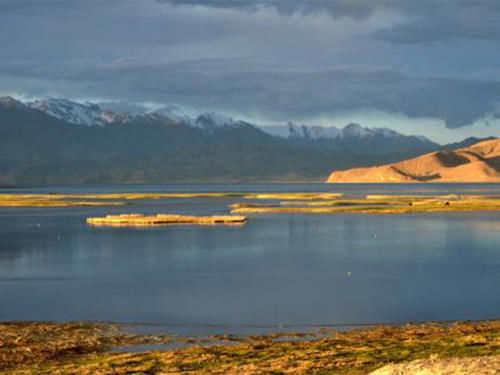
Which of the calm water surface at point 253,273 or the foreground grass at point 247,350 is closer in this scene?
the foreground grass at point 247,350

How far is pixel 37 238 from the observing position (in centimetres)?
8219

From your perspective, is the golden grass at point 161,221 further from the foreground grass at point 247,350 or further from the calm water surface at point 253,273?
the foreground grass at point 247,350

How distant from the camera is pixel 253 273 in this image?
52.8 metres

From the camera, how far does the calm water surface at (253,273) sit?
37.5m

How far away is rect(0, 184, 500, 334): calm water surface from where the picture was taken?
37531 millimetres

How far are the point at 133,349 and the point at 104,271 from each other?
26441 mm

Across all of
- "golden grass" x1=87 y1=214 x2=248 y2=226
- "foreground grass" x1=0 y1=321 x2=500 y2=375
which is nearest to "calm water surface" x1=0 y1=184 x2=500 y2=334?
"foreground grass" x1=0 y1=321 x2=500 y2=375

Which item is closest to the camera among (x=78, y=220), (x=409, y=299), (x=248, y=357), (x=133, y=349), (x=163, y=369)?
(x=163, y=369)

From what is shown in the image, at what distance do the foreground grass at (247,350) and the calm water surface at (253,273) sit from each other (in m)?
3.65

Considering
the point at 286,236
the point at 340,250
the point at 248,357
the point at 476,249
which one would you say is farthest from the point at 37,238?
the point at 248,357

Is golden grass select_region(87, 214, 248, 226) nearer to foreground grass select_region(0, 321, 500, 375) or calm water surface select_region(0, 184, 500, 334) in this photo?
calm water surface select_region(0, 184, 500, 334)

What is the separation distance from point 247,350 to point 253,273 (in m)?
25.3

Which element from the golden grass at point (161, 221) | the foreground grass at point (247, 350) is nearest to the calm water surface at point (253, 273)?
the foreground grass at point (247, 350)

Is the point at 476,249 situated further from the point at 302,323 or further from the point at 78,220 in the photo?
the point at 78,220
